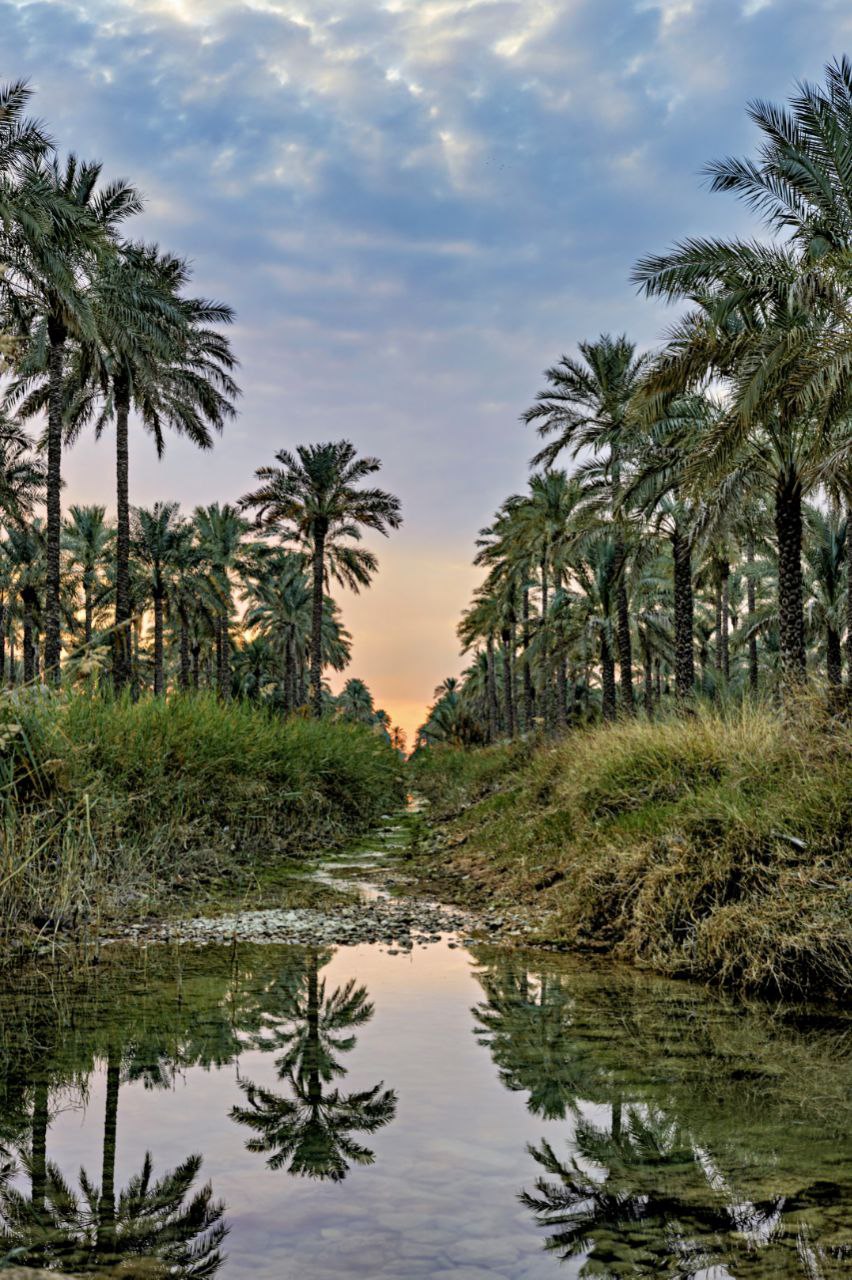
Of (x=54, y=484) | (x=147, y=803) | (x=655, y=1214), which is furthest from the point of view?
(x=54, y=484)

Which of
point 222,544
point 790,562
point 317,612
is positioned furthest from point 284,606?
point 790,562

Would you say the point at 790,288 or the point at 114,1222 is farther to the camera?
the point at 790,288

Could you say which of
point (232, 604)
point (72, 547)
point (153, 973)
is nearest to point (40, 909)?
point (153, 973)

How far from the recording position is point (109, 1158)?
361 centimetres

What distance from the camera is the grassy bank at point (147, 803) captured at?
27.1 ft

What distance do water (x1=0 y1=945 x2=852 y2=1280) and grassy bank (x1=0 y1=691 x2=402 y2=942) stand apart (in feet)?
5.80

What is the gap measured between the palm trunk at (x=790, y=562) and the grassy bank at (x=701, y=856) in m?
8.02

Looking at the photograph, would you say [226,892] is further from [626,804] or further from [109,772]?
[626,804]

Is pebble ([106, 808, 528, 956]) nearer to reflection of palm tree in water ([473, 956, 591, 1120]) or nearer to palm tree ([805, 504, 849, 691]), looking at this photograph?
reflection of palm tree in water ([473, 956, 591, 1120])

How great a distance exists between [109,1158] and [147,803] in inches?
334

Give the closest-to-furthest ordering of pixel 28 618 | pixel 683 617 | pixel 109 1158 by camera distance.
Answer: pixel 109 1158, pixel 683 617, pixel 28 618

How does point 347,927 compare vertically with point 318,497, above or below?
Answer: below

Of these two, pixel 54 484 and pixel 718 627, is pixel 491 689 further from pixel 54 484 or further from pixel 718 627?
pixel 54 484

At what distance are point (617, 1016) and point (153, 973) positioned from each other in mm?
3468
